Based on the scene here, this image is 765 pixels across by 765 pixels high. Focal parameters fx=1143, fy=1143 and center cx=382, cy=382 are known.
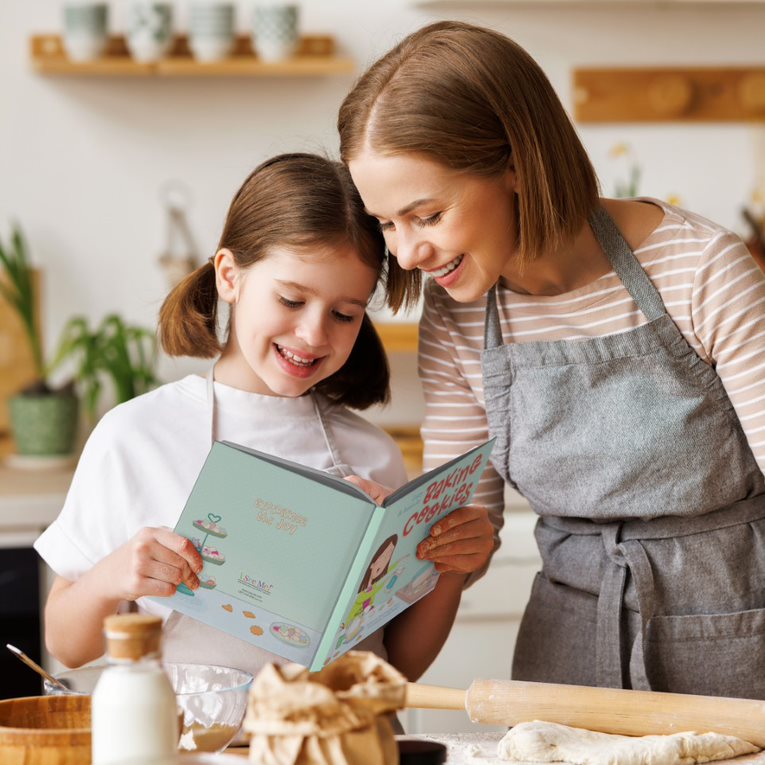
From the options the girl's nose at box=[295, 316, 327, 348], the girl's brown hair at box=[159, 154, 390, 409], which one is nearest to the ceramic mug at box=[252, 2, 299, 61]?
the girl's brown hair at box=[159, 154, 390, 409]

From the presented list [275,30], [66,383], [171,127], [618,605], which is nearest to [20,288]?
[66,383]

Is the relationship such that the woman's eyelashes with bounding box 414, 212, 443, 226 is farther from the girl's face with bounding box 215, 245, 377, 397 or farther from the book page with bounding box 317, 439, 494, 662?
the book page with bounding box 317, 439, 494, 662

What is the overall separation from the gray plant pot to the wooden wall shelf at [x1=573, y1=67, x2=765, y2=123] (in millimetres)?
1499

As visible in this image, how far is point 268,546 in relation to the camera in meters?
1.07

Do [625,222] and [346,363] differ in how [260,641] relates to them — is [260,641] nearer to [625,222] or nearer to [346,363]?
[346,363]

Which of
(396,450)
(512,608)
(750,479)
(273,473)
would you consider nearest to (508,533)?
(512,608)

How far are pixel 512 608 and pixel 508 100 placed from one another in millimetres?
1458

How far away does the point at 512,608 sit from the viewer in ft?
8.05

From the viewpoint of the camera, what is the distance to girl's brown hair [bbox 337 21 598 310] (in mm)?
1210

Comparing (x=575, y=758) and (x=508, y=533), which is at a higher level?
(x=575, y=758)

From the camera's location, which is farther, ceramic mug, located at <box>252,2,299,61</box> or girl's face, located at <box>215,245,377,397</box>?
ceramic mug, located at <box>252,2,299,61</box>

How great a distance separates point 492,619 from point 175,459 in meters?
1.23

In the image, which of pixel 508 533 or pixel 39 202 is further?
pixel 39 202

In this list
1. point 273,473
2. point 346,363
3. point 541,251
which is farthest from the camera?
point 346,363
